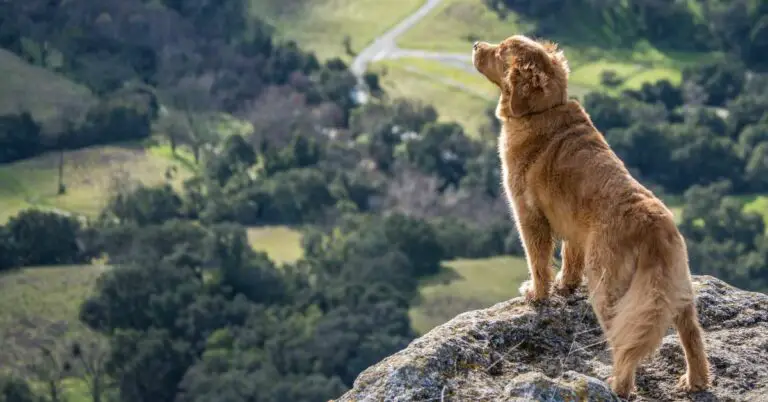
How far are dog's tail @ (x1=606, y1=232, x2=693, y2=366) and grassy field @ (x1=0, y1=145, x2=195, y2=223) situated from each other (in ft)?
241

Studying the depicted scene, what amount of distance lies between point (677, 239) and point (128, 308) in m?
63.9

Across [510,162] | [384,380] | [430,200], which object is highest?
[510,162]

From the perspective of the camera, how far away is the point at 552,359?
966cm

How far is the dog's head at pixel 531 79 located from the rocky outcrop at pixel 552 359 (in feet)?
5.45

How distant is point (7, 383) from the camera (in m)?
56.4

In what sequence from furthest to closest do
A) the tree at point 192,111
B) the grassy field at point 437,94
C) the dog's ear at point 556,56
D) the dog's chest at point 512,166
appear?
the grassy field at point 437,94, the tree at point 192,111, the dog's ear at point 556,56, the dog's chest at point 512,166

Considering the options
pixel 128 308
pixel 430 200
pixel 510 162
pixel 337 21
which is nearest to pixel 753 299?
pixel 510 162

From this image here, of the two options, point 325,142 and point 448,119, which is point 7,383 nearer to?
point 325,142

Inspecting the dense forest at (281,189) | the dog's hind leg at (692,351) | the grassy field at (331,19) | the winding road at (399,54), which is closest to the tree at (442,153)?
the dense forest at (281,189)

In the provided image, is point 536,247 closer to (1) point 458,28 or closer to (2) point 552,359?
(2) point 552,359

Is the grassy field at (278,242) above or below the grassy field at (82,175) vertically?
below

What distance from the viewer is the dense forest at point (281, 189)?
65000 mm

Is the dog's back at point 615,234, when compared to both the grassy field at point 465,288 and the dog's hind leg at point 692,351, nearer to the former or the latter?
the dog's hind leg at point 692,351

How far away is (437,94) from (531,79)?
326ft
